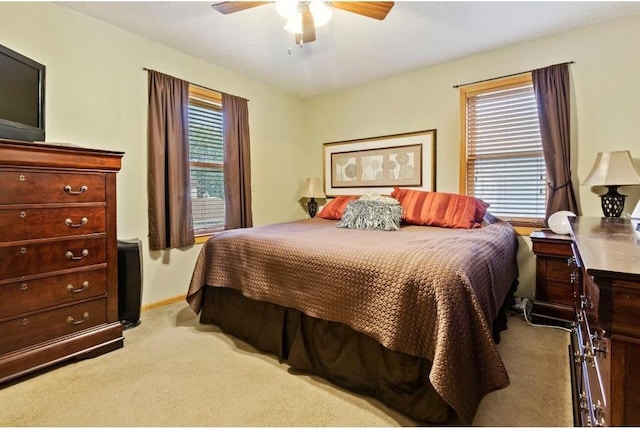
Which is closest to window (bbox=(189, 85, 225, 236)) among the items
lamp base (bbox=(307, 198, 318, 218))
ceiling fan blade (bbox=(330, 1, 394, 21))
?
lamp base (bbox=(307, 198, 318, 218))

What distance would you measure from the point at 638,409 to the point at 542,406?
115cm

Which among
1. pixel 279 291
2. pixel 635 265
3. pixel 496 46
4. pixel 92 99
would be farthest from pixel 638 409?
pixel 92 99

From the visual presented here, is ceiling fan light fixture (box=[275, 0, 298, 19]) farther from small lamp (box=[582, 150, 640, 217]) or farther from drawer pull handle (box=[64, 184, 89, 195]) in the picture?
small lamp (box=[582, 150, 640, 217])

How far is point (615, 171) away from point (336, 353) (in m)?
2.47

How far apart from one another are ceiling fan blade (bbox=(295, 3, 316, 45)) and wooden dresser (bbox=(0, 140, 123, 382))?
1.54m

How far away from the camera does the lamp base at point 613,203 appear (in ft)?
8.14

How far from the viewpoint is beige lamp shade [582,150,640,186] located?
92.8 inches

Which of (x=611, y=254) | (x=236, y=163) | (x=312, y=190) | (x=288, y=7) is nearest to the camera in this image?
(x=611, y=254)

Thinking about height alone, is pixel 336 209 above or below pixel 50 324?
above

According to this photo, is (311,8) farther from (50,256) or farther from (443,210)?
(50,256)

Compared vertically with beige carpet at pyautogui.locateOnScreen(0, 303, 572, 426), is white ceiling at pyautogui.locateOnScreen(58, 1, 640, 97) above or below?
above

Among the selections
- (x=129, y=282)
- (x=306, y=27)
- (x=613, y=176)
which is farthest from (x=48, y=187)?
(x=613, y=176)

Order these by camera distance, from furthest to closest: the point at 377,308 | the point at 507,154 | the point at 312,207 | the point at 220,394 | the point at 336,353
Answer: the point at 312,207 < the point at 507,154 < the point at 336,353 < the point at 220,394 < the point at 377,308

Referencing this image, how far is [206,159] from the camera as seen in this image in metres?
3.53
